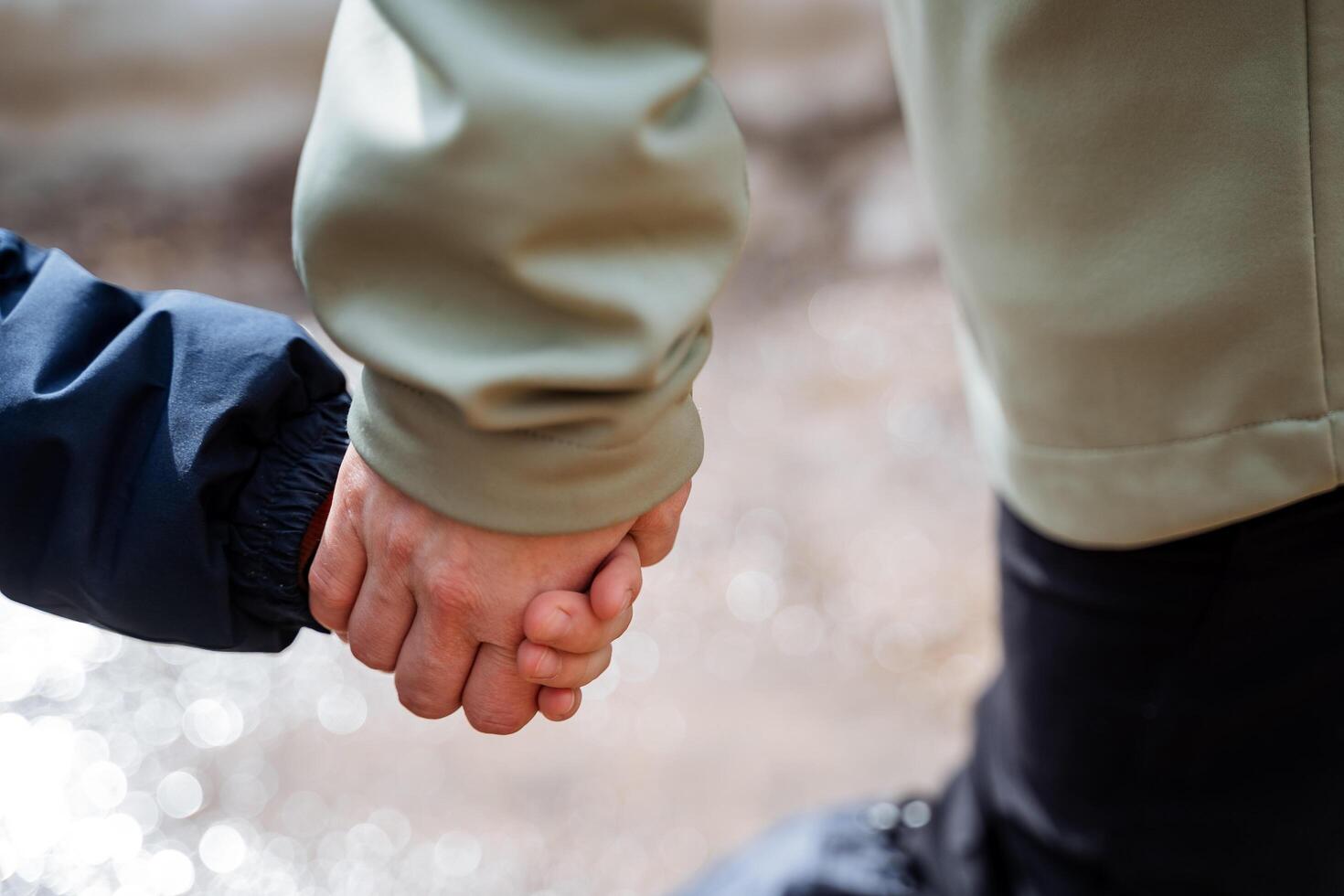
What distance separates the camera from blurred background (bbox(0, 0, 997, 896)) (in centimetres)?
152

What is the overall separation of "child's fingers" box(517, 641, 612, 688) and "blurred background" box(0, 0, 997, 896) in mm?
833

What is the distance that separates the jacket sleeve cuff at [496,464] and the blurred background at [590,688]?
0.95 m

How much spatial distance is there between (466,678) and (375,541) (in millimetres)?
100

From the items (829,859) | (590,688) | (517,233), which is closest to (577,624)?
(517,233)

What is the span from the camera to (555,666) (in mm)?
715

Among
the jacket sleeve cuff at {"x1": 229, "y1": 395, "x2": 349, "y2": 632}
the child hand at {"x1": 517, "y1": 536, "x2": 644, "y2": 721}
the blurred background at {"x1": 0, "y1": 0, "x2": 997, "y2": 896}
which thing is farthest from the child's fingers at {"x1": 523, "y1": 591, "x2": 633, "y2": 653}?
the blurred background at {"x1": 0, "y1": 0, "x2": 997, "y2": 896}

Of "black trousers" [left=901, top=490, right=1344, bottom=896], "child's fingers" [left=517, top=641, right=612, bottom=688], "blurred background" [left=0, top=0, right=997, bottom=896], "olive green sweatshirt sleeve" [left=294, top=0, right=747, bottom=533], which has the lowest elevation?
"blurred background" [left=0, top=0, right=997, bottom=896]

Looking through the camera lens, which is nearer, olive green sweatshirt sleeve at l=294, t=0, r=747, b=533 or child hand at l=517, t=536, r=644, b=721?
olive green sweatshirt sleeve at l=294, t=0, r=747, b=533

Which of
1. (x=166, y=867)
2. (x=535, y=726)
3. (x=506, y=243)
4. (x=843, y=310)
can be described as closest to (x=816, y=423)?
(x=843, y=310)

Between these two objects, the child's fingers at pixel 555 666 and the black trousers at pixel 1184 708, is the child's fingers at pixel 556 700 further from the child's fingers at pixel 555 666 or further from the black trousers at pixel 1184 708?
the black trousers at pixel 1184 708

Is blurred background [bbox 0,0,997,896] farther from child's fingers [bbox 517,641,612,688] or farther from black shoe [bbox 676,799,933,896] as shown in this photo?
child's fingers [bbox 517,641,612,688]

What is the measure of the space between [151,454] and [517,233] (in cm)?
29

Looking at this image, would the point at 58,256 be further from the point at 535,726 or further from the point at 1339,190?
the point at 535,726

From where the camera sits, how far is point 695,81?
633 millimetres
